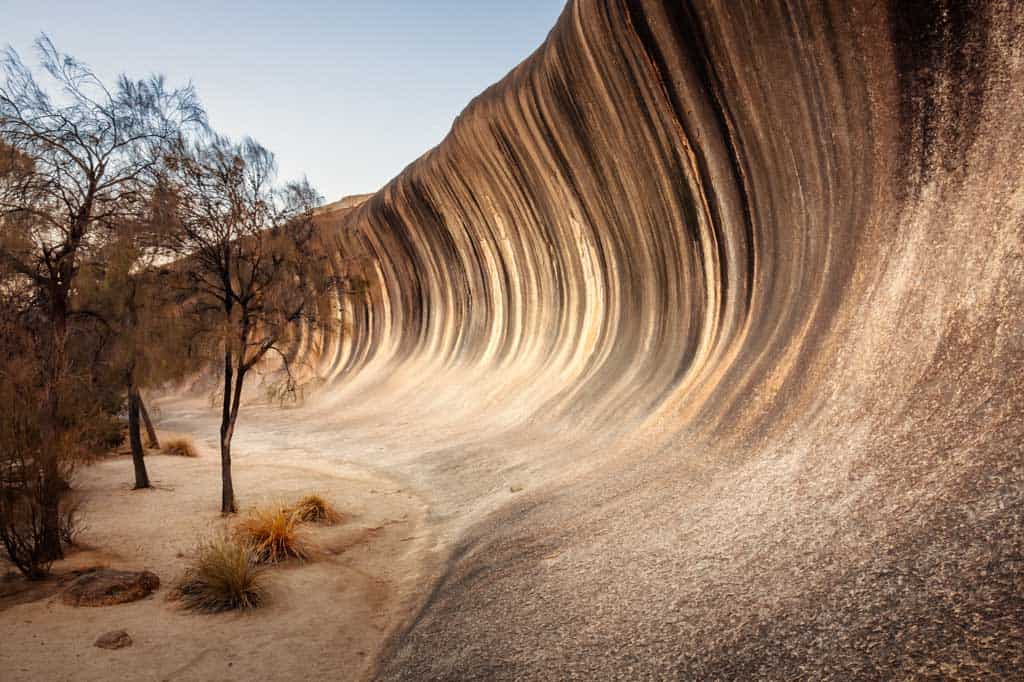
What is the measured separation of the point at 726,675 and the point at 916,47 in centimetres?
391

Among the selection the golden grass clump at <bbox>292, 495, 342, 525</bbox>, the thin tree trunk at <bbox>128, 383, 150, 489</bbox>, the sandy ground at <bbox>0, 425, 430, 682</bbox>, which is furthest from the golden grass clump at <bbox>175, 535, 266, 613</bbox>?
the thin tree trunk at <bbox>128, 383, 150, 489</bbox>

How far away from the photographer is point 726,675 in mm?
2420

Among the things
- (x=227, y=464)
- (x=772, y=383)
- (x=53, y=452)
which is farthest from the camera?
(x=227, y=464)

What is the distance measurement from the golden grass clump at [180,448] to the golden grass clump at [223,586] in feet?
30.8

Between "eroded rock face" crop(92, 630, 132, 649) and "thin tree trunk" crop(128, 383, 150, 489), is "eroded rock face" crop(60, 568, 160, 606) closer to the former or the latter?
"eroded rock face" crop(92, 630, 132, 649)

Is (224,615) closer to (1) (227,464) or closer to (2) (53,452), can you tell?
(2) (53,452)

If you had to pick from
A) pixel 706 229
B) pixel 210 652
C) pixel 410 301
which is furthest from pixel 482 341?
pixel 210 652

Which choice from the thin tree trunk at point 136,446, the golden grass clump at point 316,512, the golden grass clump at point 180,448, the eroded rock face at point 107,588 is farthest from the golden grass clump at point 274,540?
the golden grass clump at point 180,448

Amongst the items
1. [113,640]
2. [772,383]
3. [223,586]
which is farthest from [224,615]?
[772,383]

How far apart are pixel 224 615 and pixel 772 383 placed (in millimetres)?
4118

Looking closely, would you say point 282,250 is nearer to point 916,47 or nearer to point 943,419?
point 916,47

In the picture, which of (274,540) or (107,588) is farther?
(274,540)

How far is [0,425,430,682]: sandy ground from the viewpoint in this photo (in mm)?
3936

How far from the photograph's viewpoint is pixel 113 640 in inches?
165
